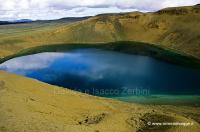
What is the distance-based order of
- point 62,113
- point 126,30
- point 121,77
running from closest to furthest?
point 62,113
point 121,77
point 126,30

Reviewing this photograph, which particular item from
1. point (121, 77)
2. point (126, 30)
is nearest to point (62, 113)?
point (121, 77)

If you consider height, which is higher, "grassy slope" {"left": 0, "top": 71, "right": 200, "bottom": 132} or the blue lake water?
"grassy slope" {"left": 0, "top": 71, "right": 200, "bottom": 132}

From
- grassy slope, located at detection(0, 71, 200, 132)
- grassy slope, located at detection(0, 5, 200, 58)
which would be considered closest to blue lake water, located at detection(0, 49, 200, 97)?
grassy slope, located at detection(0, 71, 200, 132)

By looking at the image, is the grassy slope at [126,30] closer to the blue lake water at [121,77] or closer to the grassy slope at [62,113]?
the blue lake water at [121,77]

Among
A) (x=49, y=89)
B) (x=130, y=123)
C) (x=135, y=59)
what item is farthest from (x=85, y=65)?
(x=130, y=123)

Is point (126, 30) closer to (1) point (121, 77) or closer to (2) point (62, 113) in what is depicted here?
(1) point (121, 77)

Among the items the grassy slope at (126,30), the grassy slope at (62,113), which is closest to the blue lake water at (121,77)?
the grassy slope at (62,113)

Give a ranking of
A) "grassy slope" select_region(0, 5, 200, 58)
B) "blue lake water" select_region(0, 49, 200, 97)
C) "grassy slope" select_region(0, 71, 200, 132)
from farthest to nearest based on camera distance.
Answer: "grassy slope" select_region(0, 5, 200, 58) → "blue lake water" select_region(0, 49, 200, 97) → "grassy slope" select_region(0, 71, 200, 132)

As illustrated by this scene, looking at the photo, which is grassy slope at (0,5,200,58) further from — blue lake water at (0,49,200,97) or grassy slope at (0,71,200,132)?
grassy slope at (0,71,200,132)
